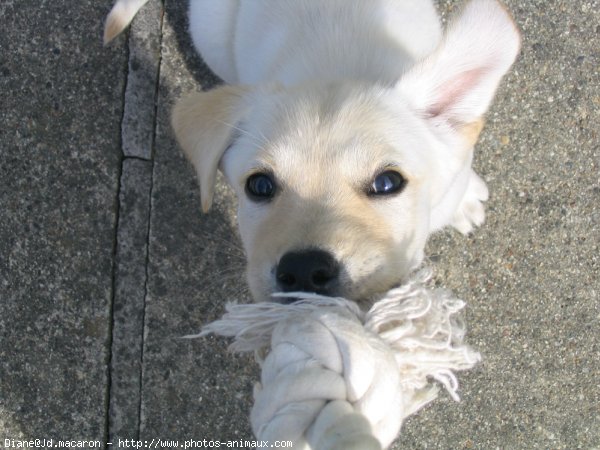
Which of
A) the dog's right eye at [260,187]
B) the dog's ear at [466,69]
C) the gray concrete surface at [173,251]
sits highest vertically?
the dog's ear at [466,69]

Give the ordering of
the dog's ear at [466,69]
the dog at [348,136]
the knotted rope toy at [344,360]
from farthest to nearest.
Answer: the dog's ear at [466,69] → the dog at [348,136] → the knotted rope toy at [344,360]

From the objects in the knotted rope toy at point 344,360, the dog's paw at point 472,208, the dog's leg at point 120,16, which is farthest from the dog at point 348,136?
the dog's leg at point 120,16

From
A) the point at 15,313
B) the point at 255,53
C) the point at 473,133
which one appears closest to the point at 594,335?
the point at 473,133

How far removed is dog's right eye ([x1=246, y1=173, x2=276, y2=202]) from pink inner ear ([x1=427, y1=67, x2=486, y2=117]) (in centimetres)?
62

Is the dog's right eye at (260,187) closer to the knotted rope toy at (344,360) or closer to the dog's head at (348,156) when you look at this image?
the dog's head at (348,156)

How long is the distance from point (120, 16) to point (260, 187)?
1.33 m

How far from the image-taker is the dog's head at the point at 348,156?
5.37 feet

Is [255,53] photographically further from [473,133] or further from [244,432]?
[244,432]

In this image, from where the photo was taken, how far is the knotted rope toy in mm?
1189

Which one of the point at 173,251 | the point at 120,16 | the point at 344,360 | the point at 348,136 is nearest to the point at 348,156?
the point at 348,136

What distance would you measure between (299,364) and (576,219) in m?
2.21

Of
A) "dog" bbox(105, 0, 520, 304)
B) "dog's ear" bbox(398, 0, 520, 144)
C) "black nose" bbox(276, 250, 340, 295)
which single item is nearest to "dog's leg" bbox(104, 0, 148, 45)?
"dog" bbox(105, 0, 520, 304)

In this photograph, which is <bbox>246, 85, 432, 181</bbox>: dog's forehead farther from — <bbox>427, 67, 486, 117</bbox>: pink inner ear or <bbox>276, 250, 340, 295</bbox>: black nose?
<bbox>276, 250, 340, 295</bbox>: black nose

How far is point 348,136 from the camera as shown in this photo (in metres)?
1.81
